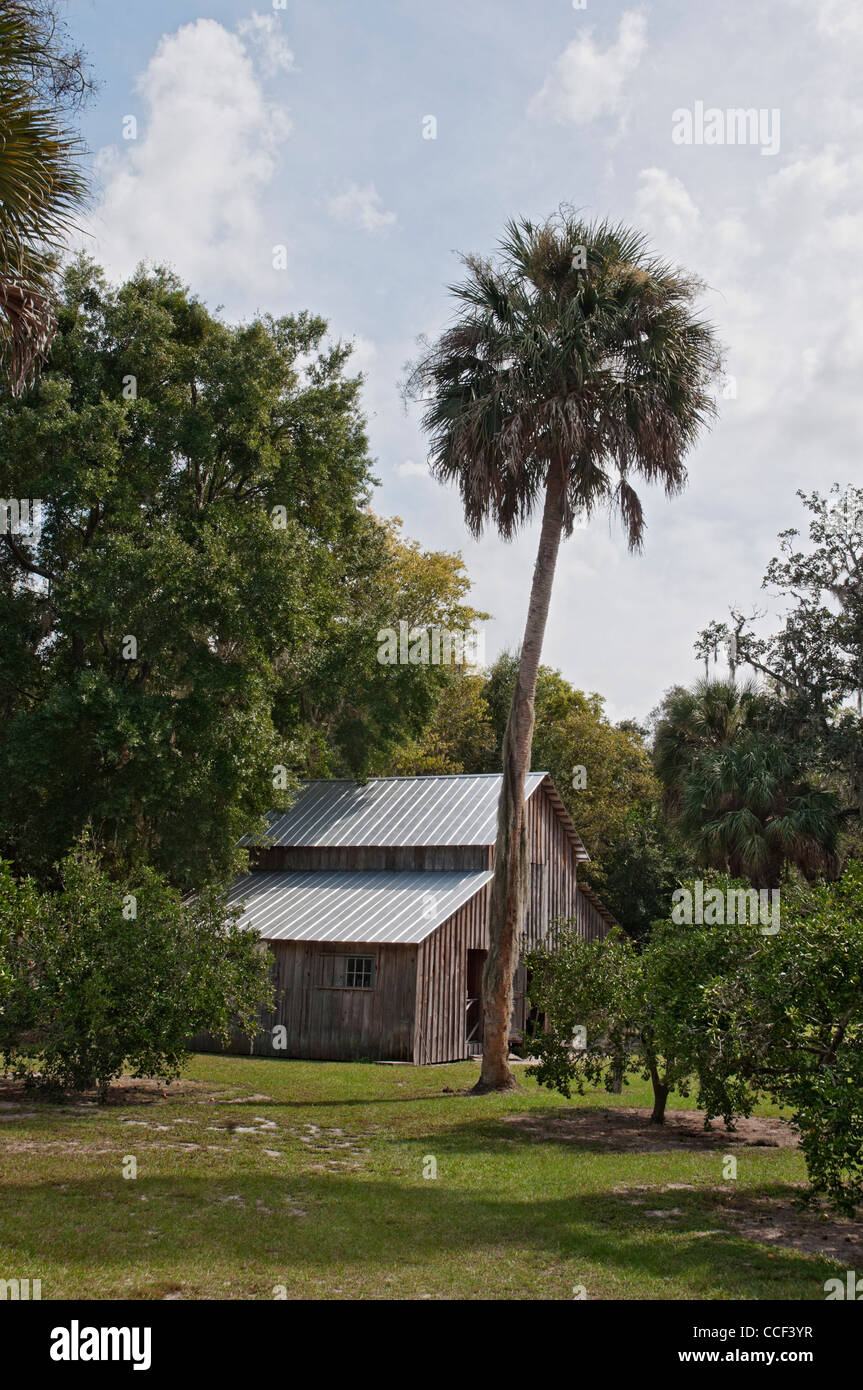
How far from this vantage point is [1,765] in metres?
21.0

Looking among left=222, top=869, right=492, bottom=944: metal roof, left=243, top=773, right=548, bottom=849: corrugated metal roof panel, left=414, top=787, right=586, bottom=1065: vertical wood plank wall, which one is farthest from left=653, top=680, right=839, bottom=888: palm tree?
left=222, top=869, right=492, bottom=944: metal roof

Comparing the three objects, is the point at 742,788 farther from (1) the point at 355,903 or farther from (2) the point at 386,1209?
(2) the point at 386,1209

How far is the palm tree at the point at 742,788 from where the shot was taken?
26688mm

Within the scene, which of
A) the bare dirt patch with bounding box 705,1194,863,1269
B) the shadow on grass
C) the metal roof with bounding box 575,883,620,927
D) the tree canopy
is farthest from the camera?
the metal roof with bounding box 575,883,620,927

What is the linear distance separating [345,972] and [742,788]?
11960 millimetres

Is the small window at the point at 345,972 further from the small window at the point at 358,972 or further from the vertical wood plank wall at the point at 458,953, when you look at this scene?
the vertical wood plank wall at the point at 458,953

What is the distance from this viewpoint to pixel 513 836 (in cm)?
1638

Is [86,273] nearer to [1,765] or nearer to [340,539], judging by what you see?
[340,539]

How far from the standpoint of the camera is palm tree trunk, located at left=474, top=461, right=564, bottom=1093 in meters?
16.3

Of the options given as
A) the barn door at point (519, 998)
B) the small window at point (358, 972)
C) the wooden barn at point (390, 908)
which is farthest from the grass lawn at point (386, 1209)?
the barn door at point (519, 998)

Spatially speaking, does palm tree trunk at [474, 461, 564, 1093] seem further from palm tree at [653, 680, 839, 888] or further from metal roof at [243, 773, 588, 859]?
palm tree at [653, 680, 839, 888]

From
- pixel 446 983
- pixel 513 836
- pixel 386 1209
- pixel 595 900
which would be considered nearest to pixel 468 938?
pixel 446 983

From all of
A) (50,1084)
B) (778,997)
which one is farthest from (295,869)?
(778,997)

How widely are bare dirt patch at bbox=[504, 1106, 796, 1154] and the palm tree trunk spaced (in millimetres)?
1695
